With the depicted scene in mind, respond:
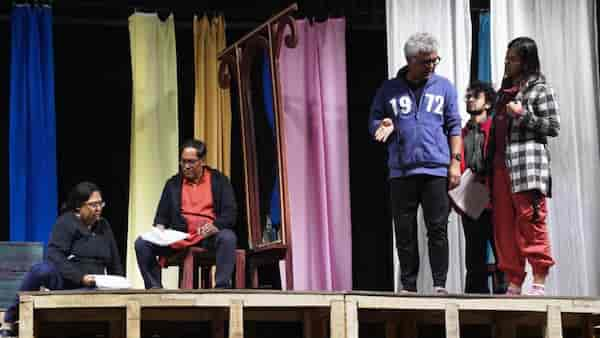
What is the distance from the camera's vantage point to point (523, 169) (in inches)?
237

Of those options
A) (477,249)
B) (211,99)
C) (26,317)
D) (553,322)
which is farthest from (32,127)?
(553,322)

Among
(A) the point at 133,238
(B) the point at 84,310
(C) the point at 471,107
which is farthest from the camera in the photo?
(A) the point at 133,238

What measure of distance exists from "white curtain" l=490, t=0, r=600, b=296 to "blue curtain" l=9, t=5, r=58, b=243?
295cm

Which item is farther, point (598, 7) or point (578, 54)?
point (598, 7)

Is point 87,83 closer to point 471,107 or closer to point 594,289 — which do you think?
point 471,107

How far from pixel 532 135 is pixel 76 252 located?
2.51m

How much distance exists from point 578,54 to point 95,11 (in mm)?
3378

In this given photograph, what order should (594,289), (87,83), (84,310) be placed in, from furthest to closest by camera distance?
(87,83) < (594,289) < (84,310)

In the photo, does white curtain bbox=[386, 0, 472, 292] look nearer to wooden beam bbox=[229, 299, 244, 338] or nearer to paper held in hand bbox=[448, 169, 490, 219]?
paper held in hand bbox=[448, 169, 490, 219]

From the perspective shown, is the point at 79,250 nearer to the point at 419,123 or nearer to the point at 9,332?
the point at 9,332

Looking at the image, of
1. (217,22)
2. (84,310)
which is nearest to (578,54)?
(217,22)

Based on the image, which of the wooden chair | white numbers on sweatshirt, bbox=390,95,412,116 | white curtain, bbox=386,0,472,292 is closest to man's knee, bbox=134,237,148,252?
the wooden chair

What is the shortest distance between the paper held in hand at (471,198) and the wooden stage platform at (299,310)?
0.57 m

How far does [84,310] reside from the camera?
590cm
